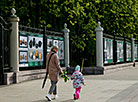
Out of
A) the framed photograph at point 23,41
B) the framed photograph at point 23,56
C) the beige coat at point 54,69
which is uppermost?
the framed photograph at point 23,41

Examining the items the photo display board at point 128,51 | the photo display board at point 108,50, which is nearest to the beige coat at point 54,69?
the photo display board at point 108,50

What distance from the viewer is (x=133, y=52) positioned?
31.1 m

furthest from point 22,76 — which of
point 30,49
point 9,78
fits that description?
point 30,49

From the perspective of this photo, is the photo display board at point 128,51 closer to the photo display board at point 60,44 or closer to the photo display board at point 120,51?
the photo display board at point 120,51

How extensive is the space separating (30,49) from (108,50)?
788cm

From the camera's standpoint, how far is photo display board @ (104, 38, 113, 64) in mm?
22623

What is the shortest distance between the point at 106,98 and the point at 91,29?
2090 cm

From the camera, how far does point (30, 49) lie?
17047 mm

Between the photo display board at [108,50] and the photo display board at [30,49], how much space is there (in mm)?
5830

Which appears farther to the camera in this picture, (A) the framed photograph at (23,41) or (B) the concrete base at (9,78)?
(A) the framed photograph at (23,41)

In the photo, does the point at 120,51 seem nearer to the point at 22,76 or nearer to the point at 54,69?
the point at 22,76

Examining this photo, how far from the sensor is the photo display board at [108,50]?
22623 millimetres

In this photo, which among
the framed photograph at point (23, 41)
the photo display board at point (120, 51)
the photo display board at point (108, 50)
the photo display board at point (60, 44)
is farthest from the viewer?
the photo display board at point (120, 51)

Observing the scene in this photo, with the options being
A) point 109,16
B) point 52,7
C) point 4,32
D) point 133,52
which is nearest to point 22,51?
point 4,32
